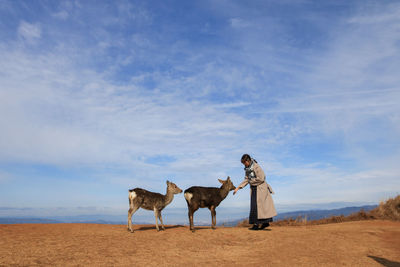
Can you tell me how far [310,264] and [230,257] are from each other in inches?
81.8

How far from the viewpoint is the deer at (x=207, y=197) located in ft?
40.8

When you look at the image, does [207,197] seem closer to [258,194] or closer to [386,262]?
[258,194]

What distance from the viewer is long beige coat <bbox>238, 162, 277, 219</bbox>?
12.4m

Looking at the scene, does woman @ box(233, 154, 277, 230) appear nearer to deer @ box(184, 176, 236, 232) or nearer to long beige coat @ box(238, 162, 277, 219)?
long beige coat @ box(238, 162, 277, 219)

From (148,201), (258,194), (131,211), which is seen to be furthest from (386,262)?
(131,211)

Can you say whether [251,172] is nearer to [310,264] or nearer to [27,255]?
[310,264]

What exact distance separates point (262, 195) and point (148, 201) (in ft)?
14.6

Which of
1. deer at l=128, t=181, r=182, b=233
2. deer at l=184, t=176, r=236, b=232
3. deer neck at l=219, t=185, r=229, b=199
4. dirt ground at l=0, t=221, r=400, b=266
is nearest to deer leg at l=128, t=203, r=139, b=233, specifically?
deer at l=128, t=181, r=182, b=233

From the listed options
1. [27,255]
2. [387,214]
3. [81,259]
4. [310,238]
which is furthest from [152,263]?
[387,214]

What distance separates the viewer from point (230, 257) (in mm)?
8789

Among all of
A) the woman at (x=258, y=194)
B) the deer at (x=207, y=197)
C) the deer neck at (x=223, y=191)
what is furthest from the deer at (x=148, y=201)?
the woman at (x=258, y=194)

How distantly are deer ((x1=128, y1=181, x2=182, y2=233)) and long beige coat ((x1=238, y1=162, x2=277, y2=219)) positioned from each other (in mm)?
3476

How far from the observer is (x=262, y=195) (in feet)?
41.3

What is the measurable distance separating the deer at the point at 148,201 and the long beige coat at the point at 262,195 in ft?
11.4
